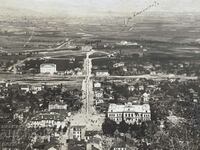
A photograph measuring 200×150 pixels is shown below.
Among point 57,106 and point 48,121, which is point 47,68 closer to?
point 57,106

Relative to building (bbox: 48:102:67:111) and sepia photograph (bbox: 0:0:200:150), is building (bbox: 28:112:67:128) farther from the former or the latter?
building (bbox: 48:102:67:111)

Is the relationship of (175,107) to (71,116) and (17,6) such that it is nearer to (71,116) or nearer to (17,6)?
(71,116)

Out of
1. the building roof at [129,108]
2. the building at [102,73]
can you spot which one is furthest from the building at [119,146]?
the building at [102,73]

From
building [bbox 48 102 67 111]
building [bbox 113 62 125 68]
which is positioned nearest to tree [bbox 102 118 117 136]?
building [bbox 48 102 67 111]

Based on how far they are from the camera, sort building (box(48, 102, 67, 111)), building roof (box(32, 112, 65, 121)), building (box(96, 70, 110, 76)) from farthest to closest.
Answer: building (box(96, 70, 110, 76)) < building (box(48, 102, 67, 111)) < building roof (box(32, 112, 65, 121))

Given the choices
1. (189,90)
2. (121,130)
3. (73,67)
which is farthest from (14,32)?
(189,90)

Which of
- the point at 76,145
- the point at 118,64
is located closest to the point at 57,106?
the point at 76,145
